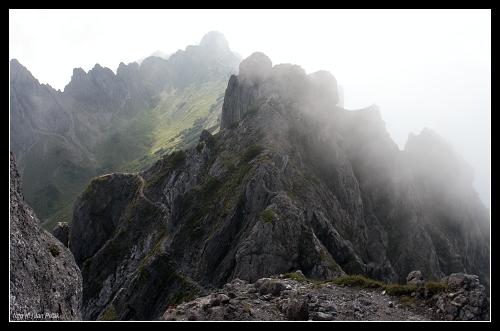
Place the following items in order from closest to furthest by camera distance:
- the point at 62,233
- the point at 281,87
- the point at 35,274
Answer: the point at 35,274, the point at 62,233, the point at 281,87

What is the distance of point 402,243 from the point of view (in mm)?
79375

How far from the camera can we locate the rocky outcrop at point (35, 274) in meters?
16.7

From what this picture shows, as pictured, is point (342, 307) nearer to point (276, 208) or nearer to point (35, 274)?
point (35, 274)

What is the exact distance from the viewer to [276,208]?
50.0 metres

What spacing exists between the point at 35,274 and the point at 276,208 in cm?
3571

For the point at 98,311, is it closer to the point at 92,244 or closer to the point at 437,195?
the point at 92,244

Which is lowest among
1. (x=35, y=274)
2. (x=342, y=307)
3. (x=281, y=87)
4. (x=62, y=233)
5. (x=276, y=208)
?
(x=62, y=233)

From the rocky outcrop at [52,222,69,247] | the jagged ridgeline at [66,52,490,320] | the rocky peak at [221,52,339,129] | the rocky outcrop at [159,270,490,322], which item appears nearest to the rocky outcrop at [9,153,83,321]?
the rocky outcrop at [159,270,490,322]

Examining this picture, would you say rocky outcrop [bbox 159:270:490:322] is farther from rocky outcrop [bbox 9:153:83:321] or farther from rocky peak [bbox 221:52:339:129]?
rocky peak [bbox 221:52:339:129]

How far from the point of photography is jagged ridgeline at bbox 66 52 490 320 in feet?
161

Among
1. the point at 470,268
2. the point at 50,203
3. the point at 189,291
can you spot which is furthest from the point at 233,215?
the point at 50,203

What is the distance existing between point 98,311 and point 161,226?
19.2 meters

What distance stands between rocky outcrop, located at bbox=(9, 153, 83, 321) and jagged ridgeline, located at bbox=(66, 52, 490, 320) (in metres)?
23.8

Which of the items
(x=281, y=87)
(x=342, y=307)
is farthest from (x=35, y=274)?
(x=281, y=87)
